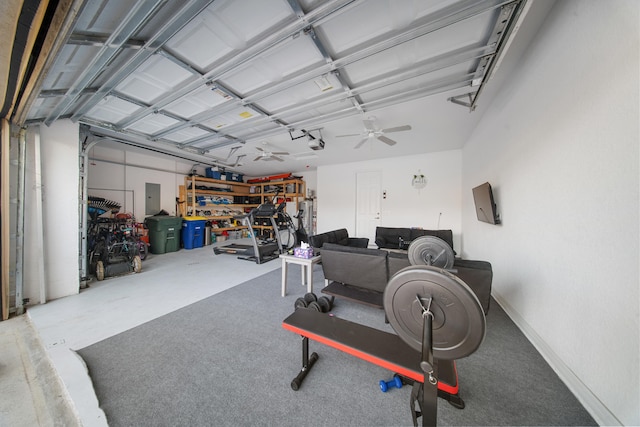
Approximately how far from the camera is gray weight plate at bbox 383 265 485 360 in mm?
847

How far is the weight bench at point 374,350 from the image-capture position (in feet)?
3.73

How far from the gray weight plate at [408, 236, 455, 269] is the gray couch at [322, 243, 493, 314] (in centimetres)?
10

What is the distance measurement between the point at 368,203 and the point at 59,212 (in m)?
6.32

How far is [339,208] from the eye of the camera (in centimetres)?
657

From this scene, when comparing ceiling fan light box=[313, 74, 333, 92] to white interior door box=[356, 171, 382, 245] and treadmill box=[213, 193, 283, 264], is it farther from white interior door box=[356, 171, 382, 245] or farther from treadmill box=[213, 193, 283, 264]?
white interior door box=[356, 171, 382, 245]

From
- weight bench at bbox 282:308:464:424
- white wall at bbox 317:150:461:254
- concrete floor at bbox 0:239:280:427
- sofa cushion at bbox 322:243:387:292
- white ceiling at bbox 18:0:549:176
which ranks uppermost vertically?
white ceiling at bbox 18:0:549:176

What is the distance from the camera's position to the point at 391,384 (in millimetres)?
1445

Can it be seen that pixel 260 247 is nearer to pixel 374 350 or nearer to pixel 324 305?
pixel 324 305

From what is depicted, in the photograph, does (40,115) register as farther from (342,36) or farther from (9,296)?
(342,36)

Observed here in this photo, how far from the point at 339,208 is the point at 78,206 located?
223 inches

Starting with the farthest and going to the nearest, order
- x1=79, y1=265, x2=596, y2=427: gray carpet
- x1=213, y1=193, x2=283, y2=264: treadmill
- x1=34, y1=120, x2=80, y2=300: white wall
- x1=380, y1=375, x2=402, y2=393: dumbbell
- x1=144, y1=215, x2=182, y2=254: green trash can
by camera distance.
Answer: x1=144, y1=215, x2=182, y2=254: green trash can < x1=213, y1=193, x2=283, y2=264: treadmill < x1=34, y1=120, x2=80, y2=300: white wall < x1=380, y1=375, x2=402, y2=393: dumbbell < x1=79, y1=265, x2=596, y2=427: gray carpet

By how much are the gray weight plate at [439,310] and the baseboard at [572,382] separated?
4.00 feet

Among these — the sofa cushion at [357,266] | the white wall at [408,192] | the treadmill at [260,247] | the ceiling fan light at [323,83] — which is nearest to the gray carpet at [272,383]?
the sofa cushion at [357,266]

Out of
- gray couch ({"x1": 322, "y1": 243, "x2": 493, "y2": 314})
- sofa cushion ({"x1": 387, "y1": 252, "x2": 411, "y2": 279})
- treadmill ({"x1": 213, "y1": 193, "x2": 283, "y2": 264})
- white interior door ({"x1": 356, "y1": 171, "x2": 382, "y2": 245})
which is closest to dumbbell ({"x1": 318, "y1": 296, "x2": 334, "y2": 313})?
gray couch ({"x1": 322, "y1": 243, "x2": 493, "y2": 314})
